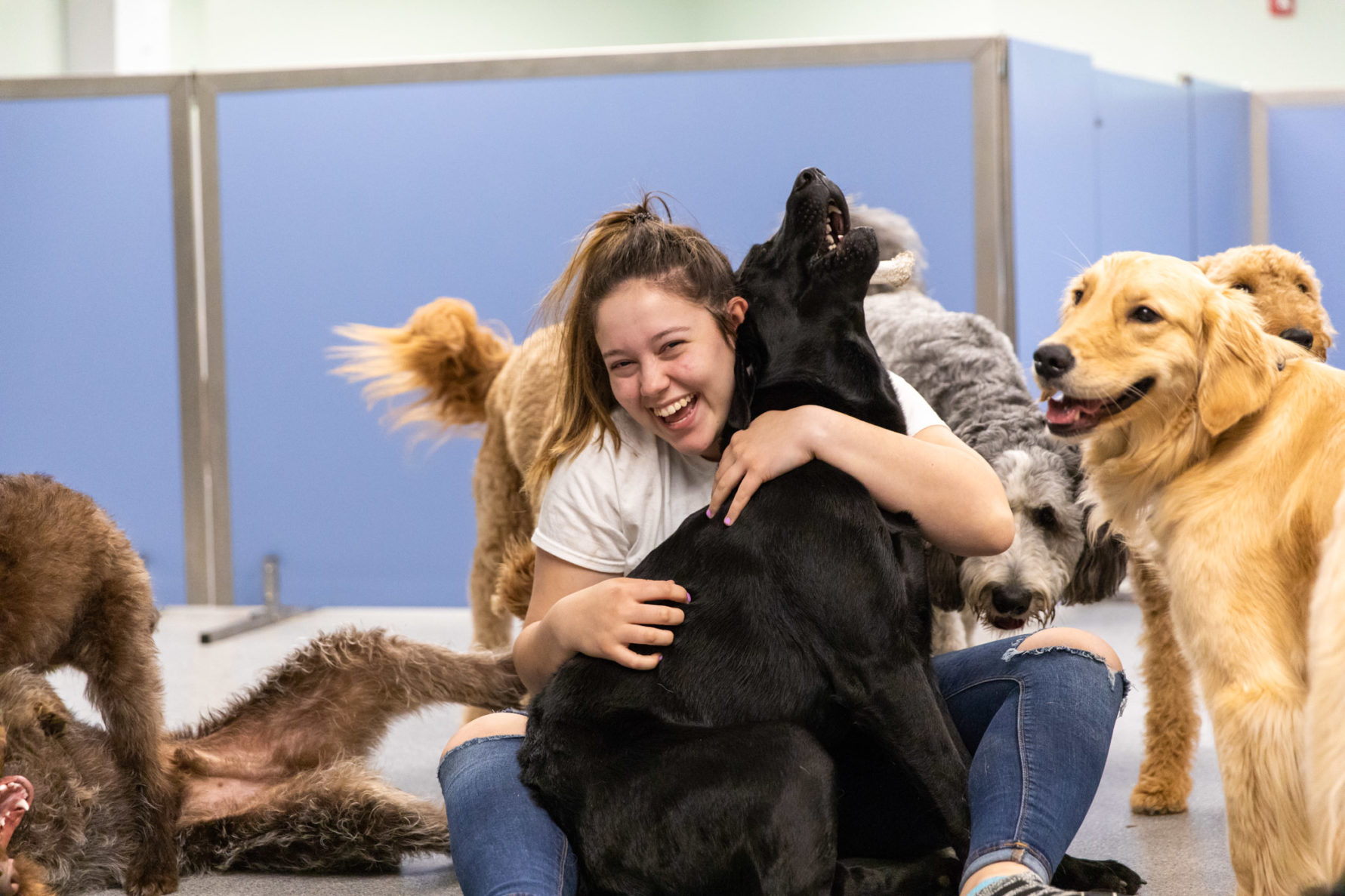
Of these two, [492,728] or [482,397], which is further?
[482,397]

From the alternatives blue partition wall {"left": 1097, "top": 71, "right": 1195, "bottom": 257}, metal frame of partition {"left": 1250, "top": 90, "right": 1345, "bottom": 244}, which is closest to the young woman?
blue partition wall {"left": 1097, "top": 71, "right": 1195, "bottom": 257}

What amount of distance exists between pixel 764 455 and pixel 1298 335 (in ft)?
3.43

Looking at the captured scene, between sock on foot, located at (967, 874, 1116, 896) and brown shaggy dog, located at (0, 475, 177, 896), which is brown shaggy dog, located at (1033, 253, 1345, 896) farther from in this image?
brown shaggy dog, located at (0, 475, 177, 896)

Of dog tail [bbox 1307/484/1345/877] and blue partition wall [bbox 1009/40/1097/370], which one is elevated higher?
blue partition wall [bbox 1009/40/1097/370]

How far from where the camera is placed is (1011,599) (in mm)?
2043

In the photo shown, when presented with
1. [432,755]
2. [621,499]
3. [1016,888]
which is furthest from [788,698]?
[432,755]

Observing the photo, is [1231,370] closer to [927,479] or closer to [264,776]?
[927,479]

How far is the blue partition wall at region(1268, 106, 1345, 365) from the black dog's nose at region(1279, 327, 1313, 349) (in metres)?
2.53

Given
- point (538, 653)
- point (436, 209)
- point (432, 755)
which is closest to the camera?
point (538, 653)

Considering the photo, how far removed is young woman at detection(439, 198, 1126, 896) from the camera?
4.62 feet

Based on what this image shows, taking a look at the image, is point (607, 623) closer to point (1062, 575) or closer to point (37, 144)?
point (1062, 575)

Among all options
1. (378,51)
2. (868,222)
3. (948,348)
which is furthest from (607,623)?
(378,51)

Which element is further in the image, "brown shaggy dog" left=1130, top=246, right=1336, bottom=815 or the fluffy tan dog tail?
the fluffy tan dog tail

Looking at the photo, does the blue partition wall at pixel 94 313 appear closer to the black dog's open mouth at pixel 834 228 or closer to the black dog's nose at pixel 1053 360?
the black dog's open mouth at pixel 834 228
